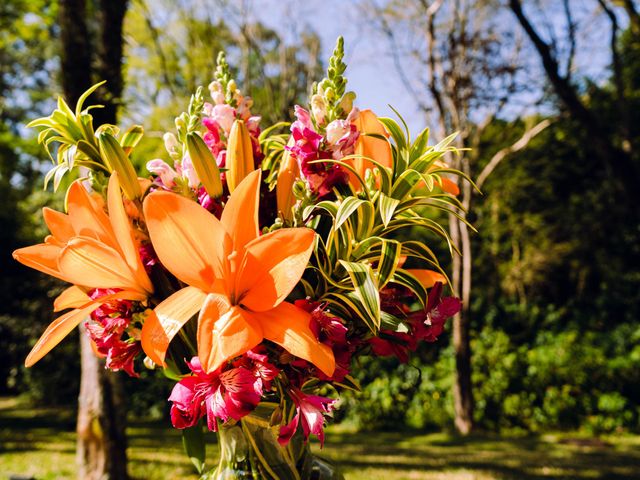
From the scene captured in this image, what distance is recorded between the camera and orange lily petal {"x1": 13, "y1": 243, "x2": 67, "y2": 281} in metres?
0.99

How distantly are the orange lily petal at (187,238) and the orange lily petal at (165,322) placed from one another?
0.12 feet

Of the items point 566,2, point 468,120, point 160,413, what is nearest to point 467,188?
point 468,120

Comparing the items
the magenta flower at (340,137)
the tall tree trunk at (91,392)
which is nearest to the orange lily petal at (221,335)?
the magenta flower at (340,137)

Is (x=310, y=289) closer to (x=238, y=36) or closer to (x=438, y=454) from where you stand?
(x=438, y=454)

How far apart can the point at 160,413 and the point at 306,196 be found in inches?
368

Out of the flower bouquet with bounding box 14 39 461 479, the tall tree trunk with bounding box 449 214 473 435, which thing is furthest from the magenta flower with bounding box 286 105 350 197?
the tall tree trunk with bounding box 449 214 473 435

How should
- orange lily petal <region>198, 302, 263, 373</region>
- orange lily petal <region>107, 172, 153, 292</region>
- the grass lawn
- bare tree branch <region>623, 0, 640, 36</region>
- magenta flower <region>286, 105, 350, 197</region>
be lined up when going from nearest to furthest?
orange lily petal <region>198, 302, 263, 373</region>, orange lily petal <region>107, 172, 153, 292</region>, magenta flower <region>286, 105, 350, 197</region>, the grass lawn, bare tree branch <region>623, 0, 640, 36</region>

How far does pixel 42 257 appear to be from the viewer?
1.01 metres

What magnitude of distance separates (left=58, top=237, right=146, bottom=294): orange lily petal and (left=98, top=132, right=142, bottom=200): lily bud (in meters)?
0.13

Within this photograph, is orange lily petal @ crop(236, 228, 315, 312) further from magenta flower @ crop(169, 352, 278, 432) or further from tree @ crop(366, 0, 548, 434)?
tree @ crop(366, 0, 548, 434)

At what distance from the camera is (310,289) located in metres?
1.04

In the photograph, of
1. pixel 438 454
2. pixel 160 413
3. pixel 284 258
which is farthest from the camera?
pixel 160 413

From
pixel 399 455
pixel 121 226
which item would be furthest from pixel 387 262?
pixel 399 455

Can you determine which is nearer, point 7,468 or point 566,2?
point 7,468
